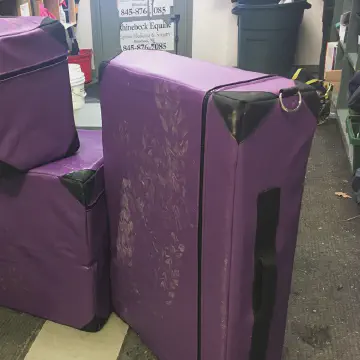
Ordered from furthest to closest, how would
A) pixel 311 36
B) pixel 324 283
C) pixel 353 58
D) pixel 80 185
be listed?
1. pixel 311 36
2. pixel 353 58
3. pixel 324 283
4. pixel 80 185

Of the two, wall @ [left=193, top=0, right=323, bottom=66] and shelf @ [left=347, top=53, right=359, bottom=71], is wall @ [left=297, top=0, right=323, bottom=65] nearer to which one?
wall @ [left=193, top=0, right=323, bottom=66]

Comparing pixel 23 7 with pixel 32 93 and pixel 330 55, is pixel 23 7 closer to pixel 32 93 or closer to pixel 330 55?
pixel 32 93

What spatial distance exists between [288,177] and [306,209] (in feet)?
3.34

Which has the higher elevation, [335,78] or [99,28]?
[99,28]

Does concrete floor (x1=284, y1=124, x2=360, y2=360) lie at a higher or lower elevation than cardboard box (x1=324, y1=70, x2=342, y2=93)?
lower

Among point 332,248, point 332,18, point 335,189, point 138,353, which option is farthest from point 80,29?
point 138,353

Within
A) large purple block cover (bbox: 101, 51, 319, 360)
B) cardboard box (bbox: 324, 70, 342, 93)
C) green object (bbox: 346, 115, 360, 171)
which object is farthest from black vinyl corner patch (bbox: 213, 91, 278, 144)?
cardboard box (bbox: 324, 70, 342, 93)

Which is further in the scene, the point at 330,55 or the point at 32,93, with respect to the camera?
the point at 330,55

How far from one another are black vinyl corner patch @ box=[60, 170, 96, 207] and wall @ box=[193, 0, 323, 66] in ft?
9.28

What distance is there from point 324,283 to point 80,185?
76cm

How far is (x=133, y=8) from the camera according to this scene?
145 inches

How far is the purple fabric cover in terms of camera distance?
1.11m

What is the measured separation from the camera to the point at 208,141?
2.55ft

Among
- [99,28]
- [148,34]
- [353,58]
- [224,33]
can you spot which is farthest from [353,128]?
[99,28]
